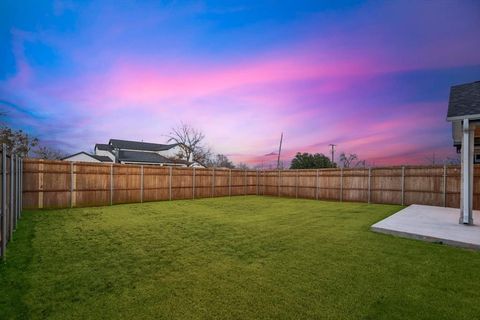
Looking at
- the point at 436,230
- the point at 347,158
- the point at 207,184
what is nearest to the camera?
the point at 436,230

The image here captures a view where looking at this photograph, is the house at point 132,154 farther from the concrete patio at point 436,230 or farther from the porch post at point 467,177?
the porch post at point 467,177

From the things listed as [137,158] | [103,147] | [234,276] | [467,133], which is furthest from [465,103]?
[103,147]

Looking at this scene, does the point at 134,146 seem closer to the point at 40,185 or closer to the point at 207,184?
the point at 207,184

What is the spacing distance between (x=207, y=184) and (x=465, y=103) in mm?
11279

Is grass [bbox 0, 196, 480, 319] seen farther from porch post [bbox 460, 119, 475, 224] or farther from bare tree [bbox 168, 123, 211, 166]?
bare tree [bbox 168, 123, 211, 166]

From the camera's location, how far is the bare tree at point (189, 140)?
31.5m

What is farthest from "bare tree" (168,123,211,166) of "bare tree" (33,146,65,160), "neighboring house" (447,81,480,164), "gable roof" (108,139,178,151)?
"neighboring house" (447,81,480,164)

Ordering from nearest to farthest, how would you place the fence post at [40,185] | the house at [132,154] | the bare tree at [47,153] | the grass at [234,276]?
1. the grass at [234,276]
2. the fence post at [40,185]
3. the bare tree at [47,153]
4. the house at [132,154]

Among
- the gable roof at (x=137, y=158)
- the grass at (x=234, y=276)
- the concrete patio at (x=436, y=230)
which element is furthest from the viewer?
the gable roof at (x=137, y=158)

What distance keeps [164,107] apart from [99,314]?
16850 mm

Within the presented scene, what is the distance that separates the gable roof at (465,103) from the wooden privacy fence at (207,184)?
13.7 ft

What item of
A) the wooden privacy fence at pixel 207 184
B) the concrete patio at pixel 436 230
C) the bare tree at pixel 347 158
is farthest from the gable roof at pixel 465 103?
the bare tree at pixel 347 158

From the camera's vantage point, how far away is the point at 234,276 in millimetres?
2840

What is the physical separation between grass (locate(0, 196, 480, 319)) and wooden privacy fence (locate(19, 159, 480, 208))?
Result: 169 inches
